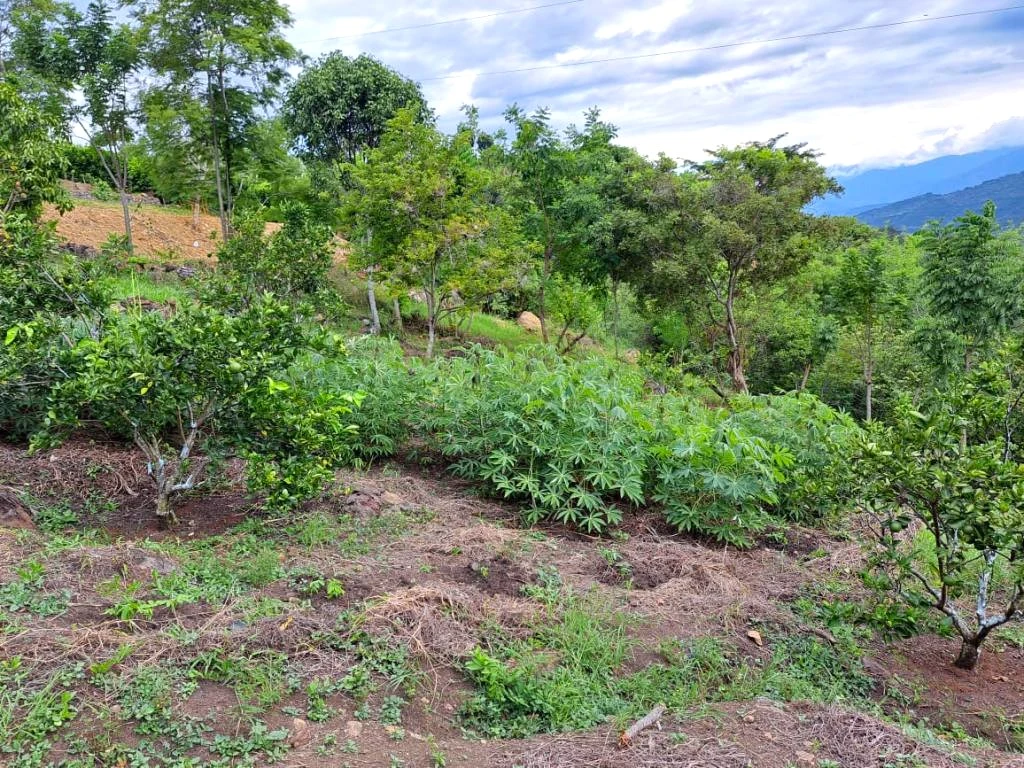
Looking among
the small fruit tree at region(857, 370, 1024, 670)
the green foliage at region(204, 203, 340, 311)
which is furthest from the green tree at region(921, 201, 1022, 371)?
the green foliage at region(204, 203, 340, 311)

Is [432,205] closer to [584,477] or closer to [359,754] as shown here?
[584,477]

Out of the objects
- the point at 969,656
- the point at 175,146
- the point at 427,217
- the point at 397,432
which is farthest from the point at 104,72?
the point at 969,656

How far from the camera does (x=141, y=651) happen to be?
2543 millimetres

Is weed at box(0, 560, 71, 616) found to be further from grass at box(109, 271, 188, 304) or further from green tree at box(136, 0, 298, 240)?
green tree at box(136, 0, 298, 240)

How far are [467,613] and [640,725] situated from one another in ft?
3.00

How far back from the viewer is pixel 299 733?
7.58 feet

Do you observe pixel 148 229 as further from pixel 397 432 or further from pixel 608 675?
pixel 608 675

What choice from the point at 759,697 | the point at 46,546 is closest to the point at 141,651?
the point at 46,546

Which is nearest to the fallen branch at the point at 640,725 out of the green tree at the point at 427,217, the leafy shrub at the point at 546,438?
the leafy shrub at the point at 546,438

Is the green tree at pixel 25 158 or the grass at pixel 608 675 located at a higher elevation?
the green tree at pixel 25 158

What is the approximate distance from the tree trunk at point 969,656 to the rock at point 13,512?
15.3 ft

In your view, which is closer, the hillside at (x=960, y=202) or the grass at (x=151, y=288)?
the grass at (x=151, y=288)

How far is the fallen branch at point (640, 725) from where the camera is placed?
2417 mm

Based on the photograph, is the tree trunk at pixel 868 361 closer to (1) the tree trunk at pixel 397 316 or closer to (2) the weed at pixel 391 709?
(1) the tree trunk at pixel 397 316
